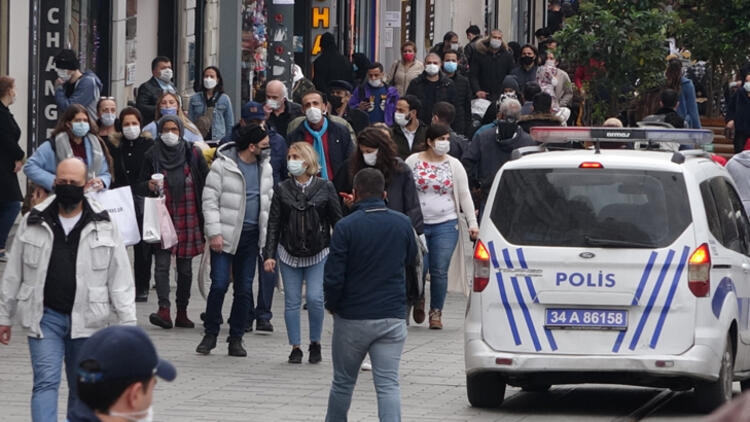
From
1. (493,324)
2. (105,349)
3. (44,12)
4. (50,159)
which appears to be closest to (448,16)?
(44,12)

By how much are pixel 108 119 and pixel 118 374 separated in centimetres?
1146

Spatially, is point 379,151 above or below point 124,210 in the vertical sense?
above

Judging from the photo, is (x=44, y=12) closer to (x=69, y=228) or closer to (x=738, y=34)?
(x=738, y=34)

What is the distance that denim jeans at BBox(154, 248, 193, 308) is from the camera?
15000 millimetres

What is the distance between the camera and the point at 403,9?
143 ft

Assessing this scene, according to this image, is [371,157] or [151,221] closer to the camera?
[371,157]

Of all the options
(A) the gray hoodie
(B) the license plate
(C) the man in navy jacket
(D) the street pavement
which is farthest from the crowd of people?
(A) the gray hoodie

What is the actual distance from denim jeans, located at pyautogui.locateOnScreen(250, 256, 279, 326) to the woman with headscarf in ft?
1.69

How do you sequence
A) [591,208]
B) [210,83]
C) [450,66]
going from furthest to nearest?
[450,66] → [210,83] → [591,208]

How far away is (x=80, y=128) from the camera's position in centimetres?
1418

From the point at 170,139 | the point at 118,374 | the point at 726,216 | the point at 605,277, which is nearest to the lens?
the point at 118,374

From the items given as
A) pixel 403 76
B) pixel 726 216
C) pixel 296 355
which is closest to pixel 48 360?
pixel 296 355

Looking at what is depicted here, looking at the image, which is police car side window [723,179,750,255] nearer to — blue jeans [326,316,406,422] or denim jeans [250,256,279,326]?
blue jeans [326,316,406,422]

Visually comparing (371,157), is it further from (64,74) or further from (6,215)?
(64,74)
